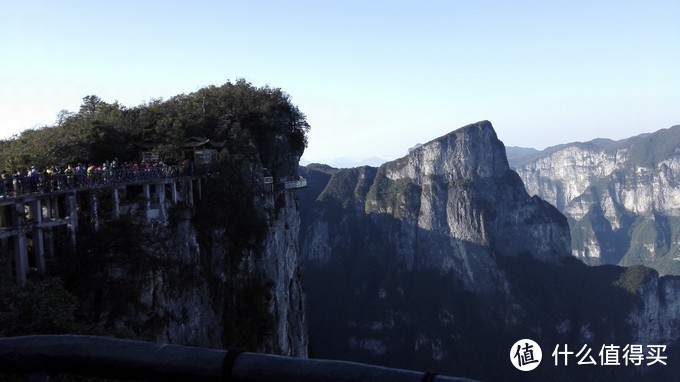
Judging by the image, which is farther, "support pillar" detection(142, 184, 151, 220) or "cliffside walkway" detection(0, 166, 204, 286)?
"support pillar" detection(142, 184, 151, 220)

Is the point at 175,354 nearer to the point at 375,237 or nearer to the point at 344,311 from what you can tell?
the point at 344,311

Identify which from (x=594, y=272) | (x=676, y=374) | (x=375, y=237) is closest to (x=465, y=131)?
(x=375, y=237)

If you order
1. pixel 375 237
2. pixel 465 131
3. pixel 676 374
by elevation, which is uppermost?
pixel 465 131

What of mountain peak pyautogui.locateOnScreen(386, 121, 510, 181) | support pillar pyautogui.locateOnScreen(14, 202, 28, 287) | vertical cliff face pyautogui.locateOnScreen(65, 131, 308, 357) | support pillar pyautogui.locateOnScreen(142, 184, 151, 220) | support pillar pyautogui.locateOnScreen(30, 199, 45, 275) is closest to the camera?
support pillar pyautogui.locateOnScreen(14, 202, 28, 287)

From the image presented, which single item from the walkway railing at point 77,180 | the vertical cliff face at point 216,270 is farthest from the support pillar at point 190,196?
the walkway railing at point 77,180

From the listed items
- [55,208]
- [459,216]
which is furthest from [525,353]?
[55,208]

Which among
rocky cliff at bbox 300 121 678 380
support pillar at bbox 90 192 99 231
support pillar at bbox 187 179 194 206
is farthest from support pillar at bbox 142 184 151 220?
rocky cliff at bbox 300 121 678 380

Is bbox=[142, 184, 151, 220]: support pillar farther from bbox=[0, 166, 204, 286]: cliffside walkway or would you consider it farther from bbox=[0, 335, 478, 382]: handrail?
bbox=[0, 335, 478, 382]: handrail

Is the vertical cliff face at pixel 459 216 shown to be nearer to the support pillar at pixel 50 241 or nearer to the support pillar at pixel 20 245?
the support pillar at pixel 50 241
